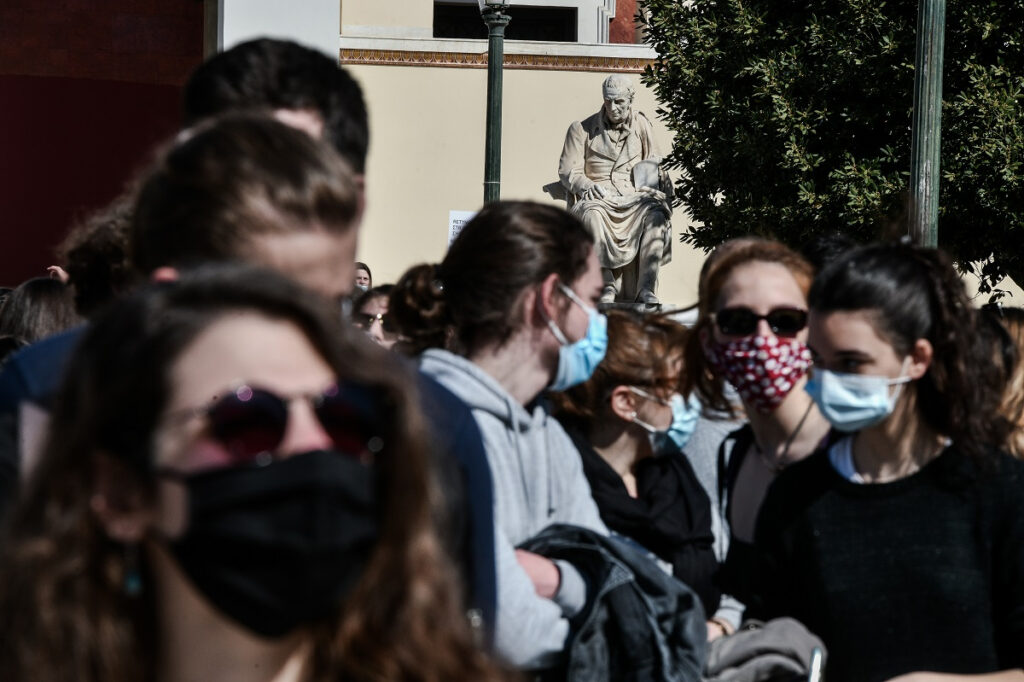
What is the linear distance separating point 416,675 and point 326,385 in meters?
0.37

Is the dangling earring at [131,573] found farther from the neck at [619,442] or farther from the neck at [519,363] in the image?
the neck at [619,442]

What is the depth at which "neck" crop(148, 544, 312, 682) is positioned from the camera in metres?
1.80

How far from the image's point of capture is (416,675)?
73.7 inches

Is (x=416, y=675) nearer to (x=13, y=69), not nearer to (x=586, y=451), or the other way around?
(x=586, y=451)

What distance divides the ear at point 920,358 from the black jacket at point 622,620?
2.72ft

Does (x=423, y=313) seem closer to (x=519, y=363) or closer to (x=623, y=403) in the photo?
(x=519, y=363)

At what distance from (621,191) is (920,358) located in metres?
16.5

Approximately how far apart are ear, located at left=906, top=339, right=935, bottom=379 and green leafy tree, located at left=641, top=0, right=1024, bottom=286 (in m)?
11.2

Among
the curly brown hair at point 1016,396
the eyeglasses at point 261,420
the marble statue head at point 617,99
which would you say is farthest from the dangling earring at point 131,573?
the marble statue head at point 617,99

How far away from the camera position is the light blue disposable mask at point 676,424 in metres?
4.93

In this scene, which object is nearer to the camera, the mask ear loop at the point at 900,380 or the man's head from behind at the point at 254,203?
the man's head from behind at the point at 254,203

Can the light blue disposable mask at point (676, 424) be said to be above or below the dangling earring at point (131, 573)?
below

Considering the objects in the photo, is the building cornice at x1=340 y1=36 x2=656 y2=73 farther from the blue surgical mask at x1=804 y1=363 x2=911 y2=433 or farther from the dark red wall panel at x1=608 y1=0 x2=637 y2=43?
the blue surgical mask at x1=804 y1=363 x2=911 y2=433

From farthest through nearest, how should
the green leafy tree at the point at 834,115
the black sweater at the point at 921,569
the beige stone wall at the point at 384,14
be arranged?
the beige stone wall at the point at 384,14 < the green leafy tree at the point at 834,115 < the black sweater at the point at 921,569
